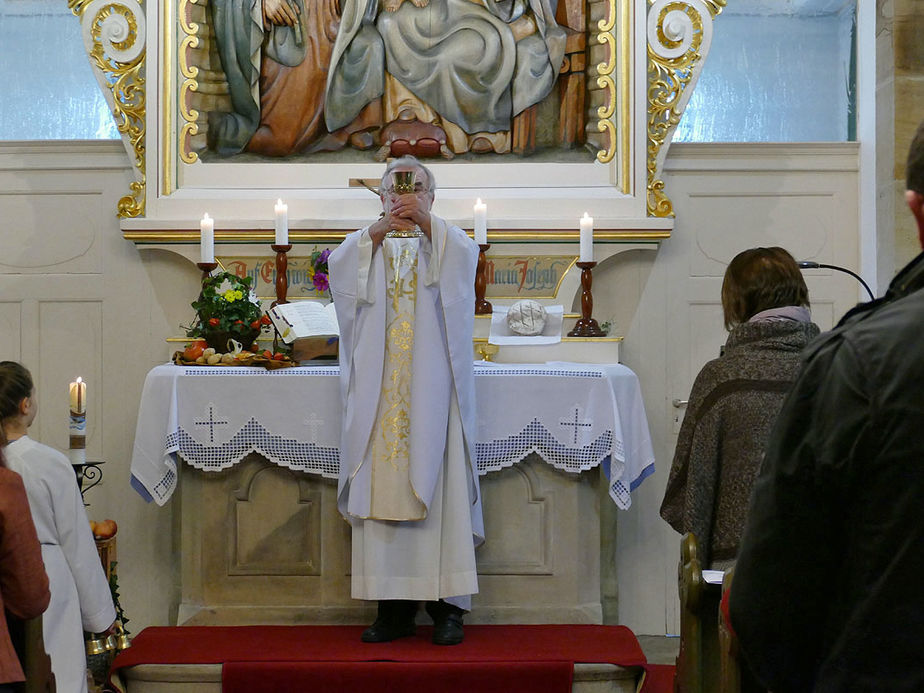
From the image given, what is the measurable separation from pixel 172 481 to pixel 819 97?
3848mm

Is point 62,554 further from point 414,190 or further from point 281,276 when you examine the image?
point 281,276

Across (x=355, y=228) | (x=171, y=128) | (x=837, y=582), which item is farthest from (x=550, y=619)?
(x=837, y=582)

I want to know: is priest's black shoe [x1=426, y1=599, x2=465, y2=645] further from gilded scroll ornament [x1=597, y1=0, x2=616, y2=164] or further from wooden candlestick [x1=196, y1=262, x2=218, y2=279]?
gilded scroll ornament [x1=597, y1=0, x2=616, y2=164]

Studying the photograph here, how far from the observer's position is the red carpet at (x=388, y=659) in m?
4.17

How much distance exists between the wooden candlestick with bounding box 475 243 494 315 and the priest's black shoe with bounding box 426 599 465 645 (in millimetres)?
1487

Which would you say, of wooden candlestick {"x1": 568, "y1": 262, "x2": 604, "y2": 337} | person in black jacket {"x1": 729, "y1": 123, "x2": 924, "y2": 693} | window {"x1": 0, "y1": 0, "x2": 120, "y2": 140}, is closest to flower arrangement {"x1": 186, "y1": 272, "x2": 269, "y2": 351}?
wooden candlestick {"x1": 568, "y1": 262, "x2": 604, "y2": 337}

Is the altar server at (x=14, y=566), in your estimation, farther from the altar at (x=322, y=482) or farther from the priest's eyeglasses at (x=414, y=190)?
the priest's eyeglasses at (x=414, y=190)

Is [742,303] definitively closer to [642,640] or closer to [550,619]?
[550,619]

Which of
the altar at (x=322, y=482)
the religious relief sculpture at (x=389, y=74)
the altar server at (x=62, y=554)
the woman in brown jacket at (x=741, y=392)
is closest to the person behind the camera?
the woman in brown jacket at (x=741, y=392)

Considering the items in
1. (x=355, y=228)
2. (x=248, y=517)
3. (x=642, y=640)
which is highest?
(x=355, y=228)

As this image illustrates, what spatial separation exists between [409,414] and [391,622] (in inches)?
31.5

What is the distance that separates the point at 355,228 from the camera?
5703 mm

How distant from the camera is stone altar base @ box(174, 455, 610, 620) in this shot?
4789mm

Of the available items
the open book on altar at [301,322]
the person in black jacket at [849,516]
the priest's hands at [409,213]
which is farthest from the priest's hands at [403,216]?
the person in black jacket at [849,516]
